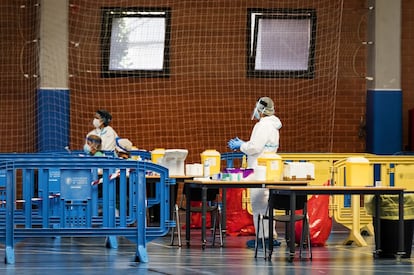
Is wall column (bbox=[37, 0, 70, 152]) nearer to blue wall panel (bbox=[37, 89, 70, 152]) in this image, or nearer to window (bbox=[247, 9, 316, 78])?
blue wall panel (bbox=[37, 89, 70, 152])

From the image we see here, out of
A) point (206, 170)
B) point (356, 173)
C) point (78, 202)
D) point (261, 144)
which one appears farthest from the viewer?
point (206, 170)

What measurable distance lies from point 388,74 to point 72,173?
10.5m

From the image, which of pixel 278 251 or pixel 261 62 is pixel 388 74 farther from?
pixel 278 251

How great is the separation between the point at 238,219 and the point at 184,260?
4.34 m

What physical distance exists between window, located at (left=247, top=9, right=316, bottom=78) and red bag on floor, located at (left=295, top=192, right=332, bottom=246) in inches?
271

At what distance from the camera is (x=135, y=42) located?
73.0 feet

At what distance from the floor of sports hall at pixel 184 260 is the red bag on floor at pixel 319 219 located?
0.19 m

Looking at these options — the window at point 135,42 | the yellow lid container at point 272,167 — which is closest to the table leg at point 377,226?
the yellow lid container at point 272,167

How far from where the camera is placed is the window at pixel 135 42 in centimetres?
2217

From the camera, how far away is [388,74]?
22109 mm

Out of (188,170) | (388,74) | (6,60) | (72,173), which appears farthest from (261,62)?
(72,173)

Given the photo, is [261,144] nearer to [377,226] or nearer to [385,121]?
[377,226]

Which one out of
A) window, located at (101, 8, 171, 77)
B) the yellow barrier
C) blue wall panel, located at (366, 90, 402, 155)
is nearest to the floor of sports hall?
the yellow barrier

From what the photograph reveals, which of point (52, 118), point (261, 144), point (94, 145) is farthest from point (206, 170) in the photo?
point (52, 118)
